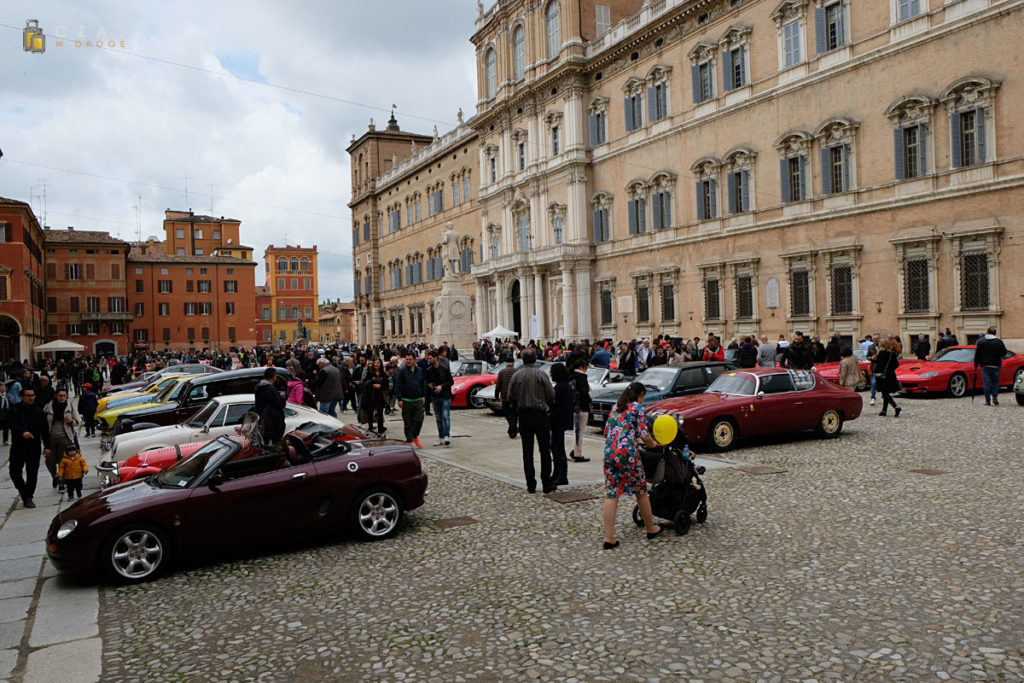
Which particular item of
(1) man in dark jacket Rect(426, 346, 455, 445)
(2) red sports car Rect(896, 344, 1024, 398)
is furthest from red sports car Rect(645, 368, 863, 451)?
(2) red sports car Rect(896, 344, 1024, 398)

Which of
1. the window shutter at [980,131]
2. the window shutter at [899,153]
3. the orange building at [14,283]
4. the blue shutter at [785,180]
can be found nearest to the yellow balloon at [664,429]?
the window shutter at [980,131]

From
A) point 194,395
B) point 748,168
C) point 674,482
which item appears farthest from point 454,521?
point 748,168

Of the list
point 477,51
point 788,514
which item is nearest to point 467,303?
Answer: point 477,51

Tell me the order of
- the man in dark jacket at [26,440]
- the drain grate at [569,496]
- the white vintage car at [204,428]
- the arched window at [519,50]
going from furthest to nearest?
the arched window at [519,50] < the white vintage car at [204,428] < the man in dark jacket at [26,440] < the drain grate at [569,496]

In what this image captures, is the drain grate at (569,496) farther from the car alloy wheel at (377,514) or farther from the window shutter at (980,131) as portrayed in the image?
the window shutter at (980,131)

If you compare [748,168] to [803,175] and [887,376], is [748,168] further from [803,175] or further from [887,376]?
[887,376]

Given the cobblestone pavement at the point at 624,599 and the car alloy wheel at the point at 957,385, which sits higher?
the car alloy wheel at the point at 957,385

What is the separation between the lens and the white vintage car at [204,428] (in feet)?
37.2

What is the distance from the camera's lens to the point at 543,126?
4544cm

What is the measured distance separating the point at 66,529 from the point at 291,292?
113431 millimetres

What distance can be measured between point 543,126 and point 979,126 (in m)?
25.1

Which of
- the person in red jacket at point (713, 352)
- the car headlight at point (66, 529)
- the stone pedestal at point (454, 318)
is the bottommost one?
the car headlight at point (66, 529)

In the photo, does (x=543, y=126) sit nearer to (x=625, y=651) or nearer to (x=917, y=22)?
(x=917, y=22)

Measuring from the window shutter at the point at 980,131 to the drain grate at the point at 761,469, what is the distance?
62.6 ft
